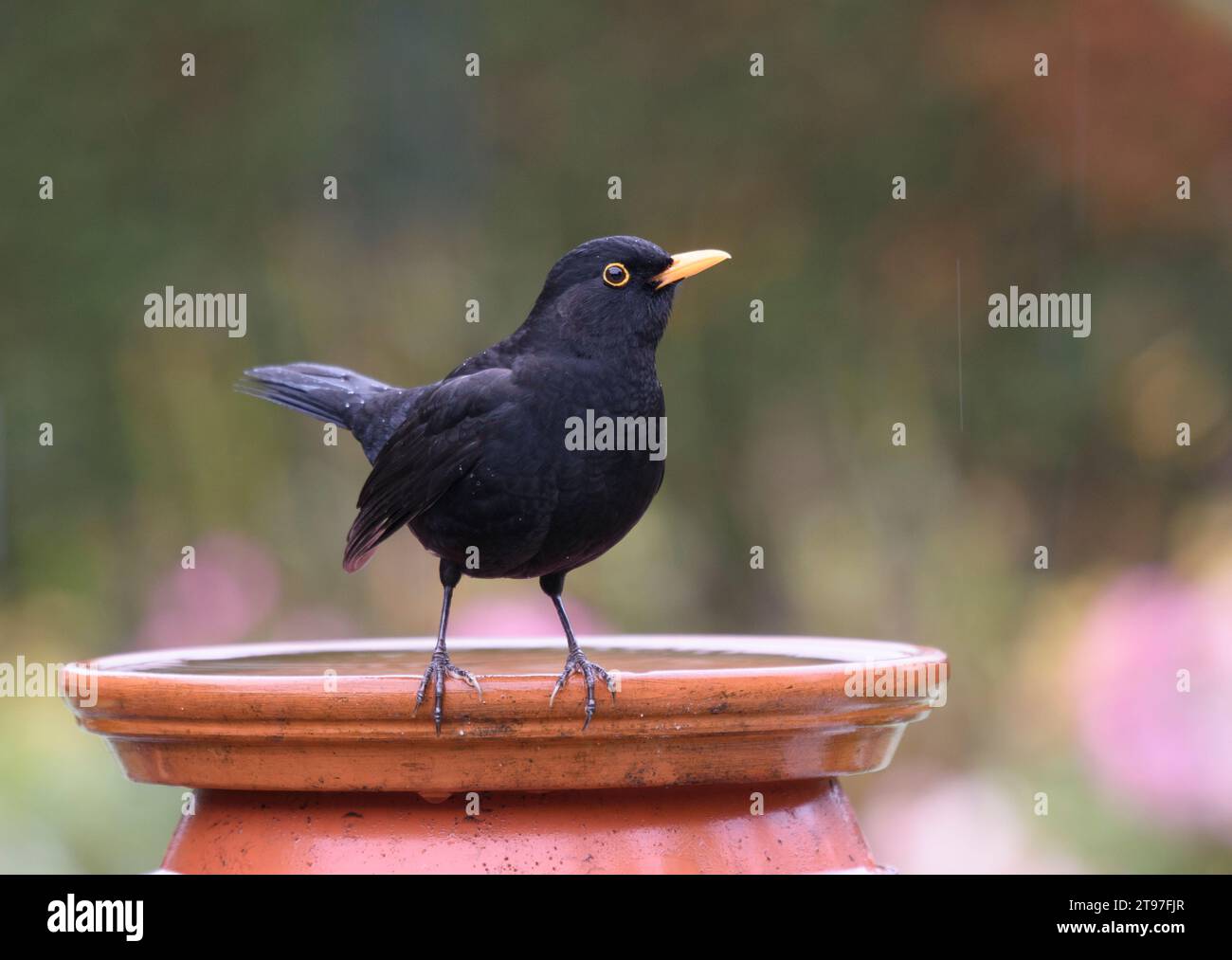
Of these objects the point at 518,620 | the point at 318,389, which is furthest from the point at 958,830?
the point at 318,389

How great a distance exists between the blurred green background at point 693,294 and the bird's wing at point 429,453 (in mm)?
2224

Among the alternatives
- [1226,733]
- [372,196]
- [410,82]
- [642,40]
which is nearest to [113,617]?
[372,196]

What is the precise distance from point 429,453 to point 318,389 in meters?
0.86

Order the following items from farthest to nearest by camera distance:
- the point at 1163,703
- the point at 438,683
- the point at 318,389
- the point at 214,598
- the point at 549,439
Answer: the point at 214,598, the point at 1163,703, the point at 318,389, the point at 549,439, the point at 438,683

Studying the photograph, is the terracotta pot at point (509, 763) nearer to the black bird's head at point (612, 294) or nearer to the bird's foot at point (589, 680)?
the bird's foot at point (589, 680)

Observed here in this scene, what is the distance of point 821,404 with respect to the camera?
7020 millimetres

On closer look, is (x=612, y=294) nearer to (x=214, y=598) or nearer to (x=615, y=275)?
(x=615, y=275)

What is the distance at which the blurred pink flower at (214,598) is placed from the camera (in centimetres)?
599

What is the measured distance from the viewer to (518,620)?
17.5 ft

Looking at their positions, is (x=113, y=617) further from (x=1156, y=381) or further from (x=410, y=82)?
(x=1156, y=381)

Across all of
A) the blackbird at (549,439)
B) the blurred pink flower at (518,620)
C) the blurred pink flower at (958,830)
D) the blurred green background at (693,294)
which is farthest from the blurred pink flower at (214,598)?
the blackbird at (549,439)

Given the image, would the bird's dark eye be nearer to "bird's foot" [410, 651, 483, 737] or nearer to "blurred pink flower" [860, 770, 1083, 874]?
"bird's foot" [410, 651, 483, 737]

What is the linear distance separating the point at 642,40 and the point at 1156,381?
285 cm

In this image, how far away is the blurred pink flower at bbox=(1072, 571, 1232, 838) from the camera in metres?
4.88
